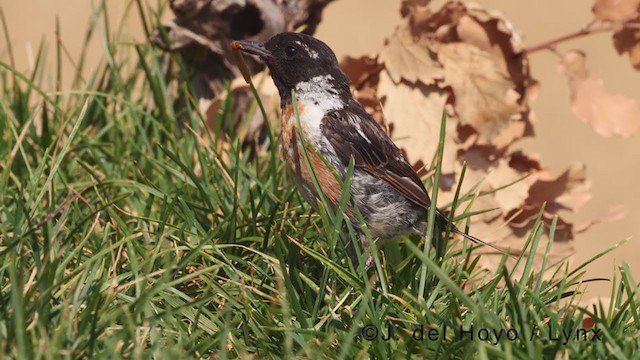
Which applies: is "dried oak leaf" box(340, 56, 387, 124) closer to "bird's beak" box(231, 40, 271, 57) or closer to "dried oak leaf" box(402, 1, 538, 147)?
"dried oak leaf" box(402, 1, 538, 147)

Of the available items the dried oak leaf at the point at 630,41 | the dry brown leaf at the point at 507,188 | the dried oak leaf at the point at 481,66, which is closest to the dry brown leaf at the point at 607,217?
the dry brown leaf at the point at 507,188

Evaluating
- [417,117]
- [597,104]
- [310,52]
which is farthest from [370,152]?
[597,104]

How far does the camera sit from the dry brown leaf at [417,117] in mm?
6156

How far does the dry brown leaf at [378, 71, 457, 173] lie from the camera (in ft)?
20.2

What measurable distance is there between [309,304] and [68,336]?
3.60 ft

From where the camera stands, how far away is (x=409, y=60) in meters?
6.29

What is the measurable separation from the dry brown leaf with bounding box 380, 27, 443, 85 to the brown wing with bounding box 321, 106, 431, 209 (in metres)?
0.97

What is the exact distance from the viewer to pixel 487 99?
20.6 feet

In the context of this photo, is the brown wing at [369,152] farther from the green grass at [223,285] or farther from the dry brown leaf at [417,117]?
the dry brown leaf at [417,117]

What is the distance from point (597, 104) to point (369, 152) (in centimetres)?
181

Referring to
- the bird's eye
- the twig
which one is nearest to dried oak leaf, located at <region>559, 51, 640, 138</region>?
the twig

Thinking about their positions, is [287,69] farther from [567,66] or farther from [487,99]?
[567,66]

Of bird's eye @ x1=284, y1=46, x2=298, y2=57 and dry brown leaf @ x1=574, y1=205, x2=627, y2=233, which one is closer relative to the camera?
bird's eye @ x1=284, y1=46, x2=298, y2=57

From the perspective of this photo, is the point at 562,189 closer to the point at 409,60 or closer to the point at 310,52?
the point at 409,60
